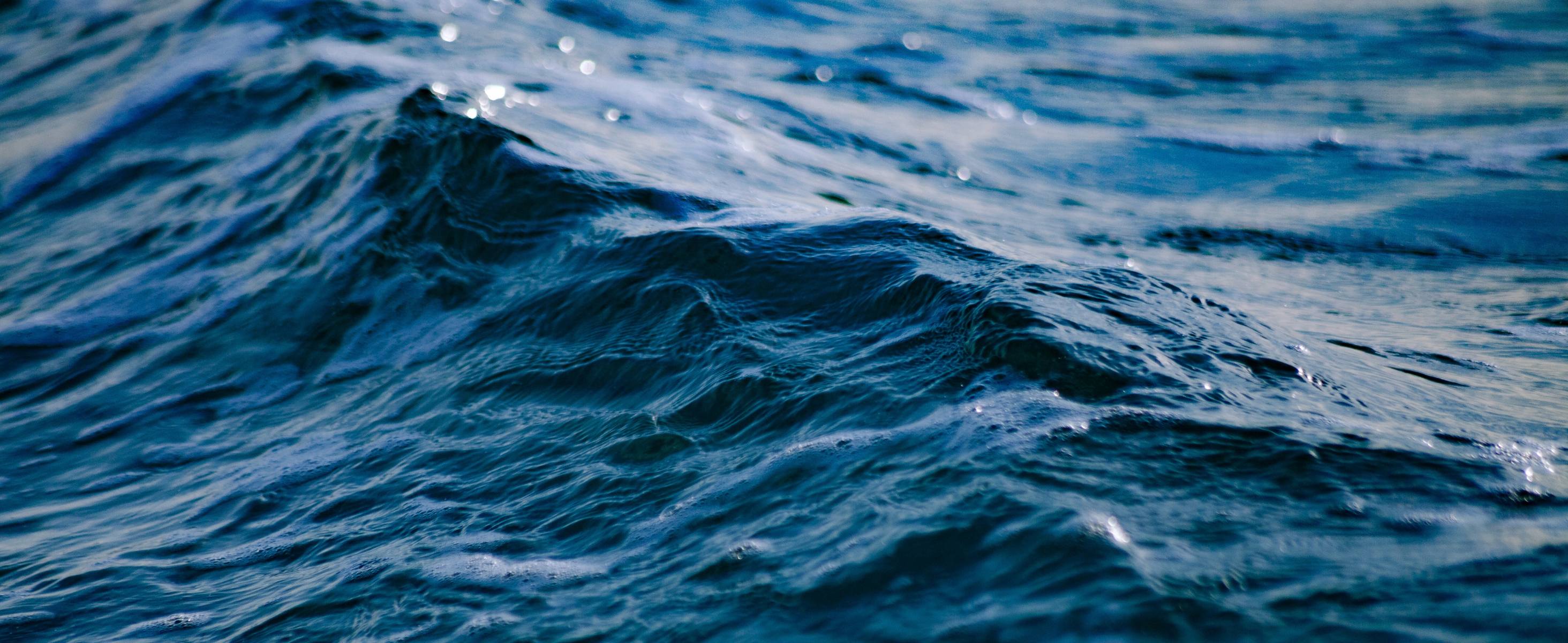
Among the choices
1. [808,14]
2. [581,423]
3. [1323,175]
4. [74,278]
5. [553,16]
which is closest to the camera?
[581,423]

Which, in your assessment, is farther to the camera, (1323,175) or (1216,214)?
(1323,175)

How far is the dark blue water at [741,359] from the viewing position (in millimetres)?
1863

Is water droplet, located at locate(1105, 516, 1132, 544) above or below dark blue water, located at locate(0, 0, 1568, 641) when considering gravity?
above

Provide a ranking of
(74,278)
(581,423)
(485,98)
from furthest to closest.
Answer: (485,98)
(74,278)
(581,423)

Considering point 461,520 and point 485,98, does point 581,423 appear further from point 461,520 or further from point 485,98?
point 485,98

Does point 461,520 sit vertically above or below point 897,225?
below

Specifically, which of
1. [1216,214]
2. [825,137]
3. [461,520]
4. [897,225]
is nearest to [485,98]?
[825,137]

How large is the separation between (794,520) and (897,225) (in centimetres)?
147

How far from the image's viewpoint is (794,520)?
82.4 inches

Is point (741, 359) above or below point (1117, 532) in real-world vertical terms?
below

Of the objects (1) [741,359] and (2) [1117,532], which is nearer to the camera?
(2) [1117,532]

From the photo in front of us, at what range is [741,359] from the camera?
111 inches

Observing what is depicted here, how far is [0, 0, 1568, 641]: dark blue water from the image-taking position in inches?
73.4

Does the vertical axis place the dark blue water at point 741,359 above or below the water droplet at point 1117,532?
below
